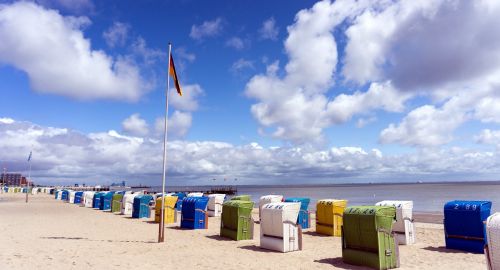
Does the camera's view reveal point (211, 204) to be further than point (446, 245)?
Yes

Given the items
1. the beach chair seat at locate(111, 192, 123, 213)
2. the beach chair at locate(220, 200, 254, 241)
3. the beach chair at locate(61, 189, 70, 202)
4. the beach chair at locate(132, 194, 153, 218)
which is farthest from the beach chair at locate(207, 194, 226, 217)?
the beach chair at locate(61, 189, 70, 202)

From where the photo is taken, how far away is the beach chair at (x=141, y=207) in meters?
26.0

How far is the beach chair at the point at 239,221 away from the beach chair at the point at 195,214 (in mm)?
3737

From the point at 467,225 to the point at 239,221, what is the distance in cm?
813

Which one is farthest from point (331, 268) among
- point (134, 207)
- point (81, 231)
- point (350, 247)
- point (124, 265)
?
point (134, 207)

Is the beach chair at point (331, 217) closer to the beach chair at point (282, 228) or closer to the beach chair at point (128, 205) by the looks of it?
the beach chair at point (282, 228)

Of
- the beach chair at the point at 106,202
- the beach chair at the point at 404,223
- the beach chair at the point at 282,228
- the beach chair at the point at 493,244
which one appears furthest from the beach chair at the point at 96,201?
the beach chair at the point at 493,244

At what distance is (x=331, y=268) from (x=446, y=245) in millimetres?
5491

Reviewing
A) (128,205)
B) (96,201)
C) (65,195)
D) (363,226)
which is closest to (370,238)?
(363,226)

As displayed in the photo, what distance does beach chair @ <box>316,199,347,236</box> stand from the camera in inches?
673

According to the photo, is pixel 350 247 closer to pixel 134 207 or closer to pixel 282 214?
pixel 282 214

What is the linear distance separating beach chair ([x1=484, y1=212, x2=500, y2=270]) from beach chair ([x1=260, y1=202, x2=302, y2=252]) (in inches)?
232

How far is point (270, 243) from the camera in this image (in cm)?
1322

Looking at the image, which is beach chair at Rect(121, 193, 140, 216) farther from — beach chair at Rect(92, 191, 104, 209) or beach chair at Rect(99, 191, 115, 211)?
beach chair at Rect(92, 191, 104, 209)
